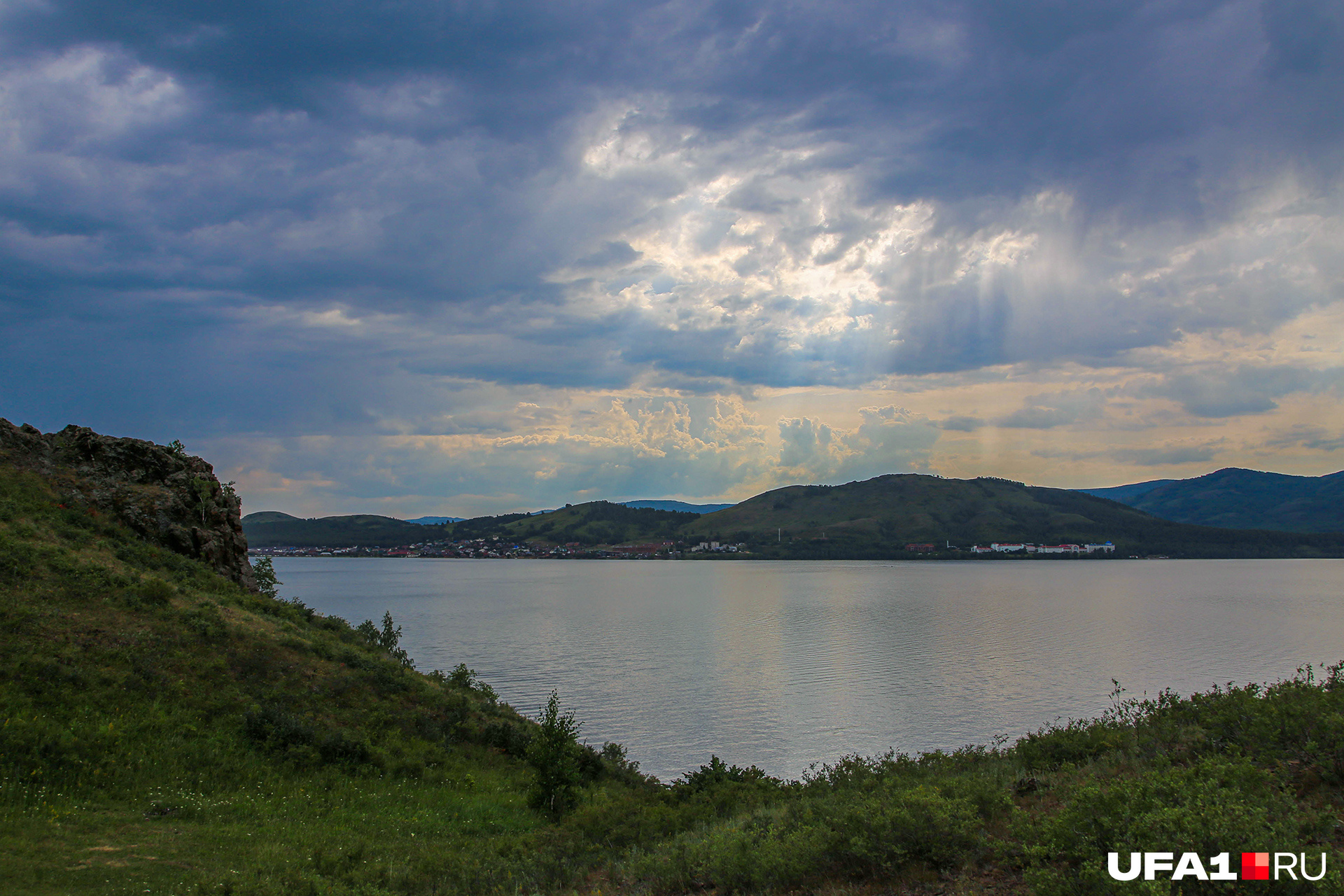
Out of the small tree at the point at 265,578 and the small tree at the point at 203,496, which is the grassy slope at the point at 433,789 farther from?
the small tree at the point at 265,578

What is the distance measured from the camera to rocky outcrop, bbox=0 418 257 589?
3164 cm

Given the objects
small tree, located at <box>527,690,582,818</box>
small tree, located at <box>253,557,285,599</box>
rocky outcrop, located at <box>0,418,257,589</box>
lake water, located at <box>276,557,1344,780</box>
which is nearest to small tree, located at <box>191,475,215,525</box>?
rocky outcrop, located at <box>0,418,257,589</box>

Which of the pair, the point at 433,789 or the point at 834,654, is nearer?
the point at 433,789

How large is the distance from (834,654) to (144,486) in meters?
50.4

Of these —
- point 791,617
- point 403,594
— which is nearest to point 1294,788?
point 791,617

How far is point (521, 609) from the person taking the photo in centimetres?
10106

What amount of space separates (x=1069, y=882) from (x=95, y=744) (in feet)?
61.6

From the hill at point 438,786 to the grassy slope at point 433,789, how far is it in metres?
0.06

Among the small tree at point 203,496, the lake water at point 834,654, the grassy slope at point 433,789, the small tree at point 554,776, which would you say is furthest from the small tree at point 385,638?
the small tree at point 554,776

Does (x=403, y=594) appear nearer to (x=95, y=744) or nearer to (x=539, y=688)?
(x=539, y=688)

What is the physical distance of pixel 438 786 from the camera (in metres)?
19.8

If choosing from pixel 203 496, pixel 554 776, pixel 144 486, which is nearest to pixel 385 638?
pixel 203 496

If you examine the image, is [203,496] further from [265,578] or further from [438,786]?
[438,786]

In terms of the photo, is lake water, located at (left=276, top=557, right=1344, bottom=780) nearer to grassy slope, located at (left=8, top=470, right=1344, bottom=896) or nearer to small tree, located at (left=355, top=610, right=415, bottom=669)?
small tree, located at (left=355, top=610, right=415, bottom=669)
